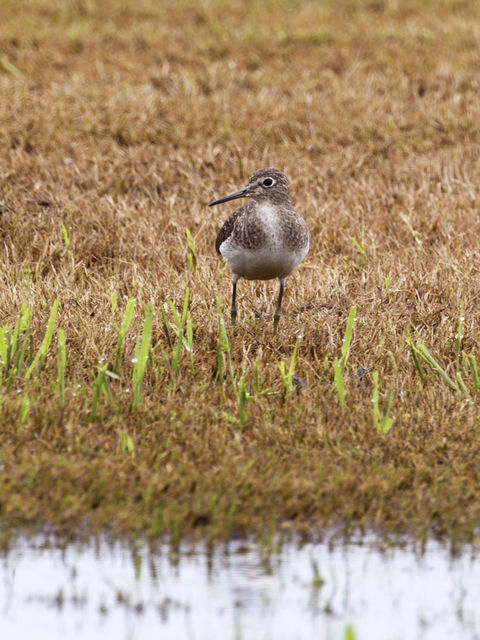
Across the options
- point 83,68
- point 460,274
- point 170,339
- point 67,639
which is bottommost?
point 67,639

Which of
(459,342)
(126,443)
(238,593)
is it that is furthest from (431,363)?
(238,593)

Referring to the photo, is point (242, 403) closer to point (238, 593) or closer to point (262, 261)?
point (262, 261)

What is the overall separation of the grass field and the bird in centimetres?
42

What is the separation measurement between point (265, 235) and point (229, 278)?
1443 mm

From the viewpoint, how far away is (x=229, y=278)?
8.07 metres

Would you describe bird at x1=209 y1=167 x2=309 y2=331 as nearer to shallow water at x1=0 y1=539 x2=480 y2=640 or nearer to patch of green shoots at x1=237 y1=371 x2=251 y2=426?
patch of green shoots at x1=237 y1=371 x2=251 y2=426

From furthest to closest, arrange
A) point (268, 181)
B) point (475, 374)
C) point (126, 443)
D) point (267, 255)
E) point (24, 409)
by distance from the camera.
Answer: point (268, 181)
point (267, 255)
point (475, 374)
point (24, 409)
point (126, 443)

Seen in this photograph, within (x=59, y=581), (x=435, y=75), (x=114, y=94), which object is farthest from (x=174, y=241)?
(x=435, y=75)

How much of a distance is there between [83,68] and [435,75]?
4768 mm

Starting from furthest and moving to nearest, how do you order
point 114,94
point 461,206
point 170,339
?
point 114,94 → point 461,206 → point 170,339

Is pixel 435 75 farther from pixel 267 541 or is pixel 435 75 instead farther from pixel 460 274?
pixel 267 541

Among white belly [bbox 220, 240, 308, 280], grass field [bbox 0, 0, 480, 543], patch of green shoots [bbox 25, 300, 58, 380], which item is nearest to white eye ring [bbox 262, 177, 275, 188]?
white belly [bbox 220, 240, 308, 280]

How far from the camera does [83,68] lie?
13.7m

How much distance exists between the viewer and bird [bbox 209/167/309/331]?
21.9 ft
